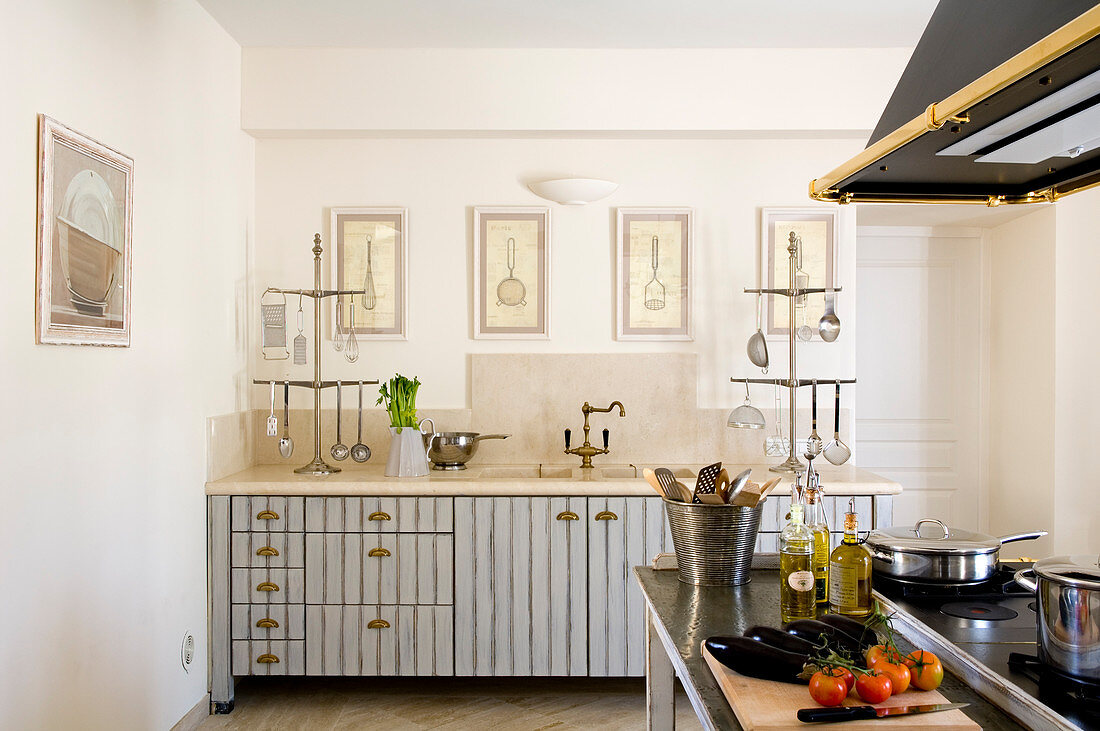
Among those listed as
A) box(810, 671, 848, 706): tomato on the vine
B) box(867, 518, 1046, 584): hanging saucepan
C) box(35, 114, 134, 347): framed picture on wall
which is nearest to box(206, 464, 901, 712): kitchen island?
box(35, 114, 134, 347): framed picture on wall

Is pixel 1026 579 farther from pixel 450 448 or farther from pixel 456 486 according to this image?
pixel 450 448

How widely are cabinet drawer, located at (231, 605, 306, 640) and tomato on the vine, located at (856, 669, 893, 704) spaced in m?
2.57

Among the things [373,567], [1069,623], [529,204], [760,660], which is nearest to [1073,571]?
[1069,623]

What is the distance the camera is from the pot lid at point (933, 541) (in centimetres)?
180

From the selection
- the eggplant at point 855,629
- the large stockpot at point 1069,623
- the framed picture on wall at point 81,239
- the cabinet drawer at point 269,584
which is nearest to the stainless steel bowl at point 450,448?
the cabinet drawer at point 269,584

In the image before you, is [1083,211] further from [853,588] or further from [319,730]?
[319,730]

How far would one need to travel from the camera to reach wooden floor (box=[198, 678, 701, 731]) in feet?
10.7

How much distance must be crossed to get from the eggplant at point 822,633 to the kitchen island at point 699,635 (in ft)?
0.49

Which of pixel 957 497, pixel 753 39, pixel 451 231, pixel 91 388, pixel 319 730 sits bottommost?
pixel 319 730

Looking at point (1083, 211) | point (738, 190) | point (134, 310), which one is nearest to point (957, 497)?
point (1083, 211)

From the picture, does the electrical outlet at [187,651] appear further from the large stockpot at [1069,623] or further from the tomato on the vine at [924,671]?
the large stockpot at [1069,623]

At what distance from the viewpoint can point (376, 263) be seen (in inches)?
156

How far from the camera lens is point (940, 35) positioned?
74.0 inches

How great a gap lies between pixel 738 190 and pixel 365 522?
2.22m
